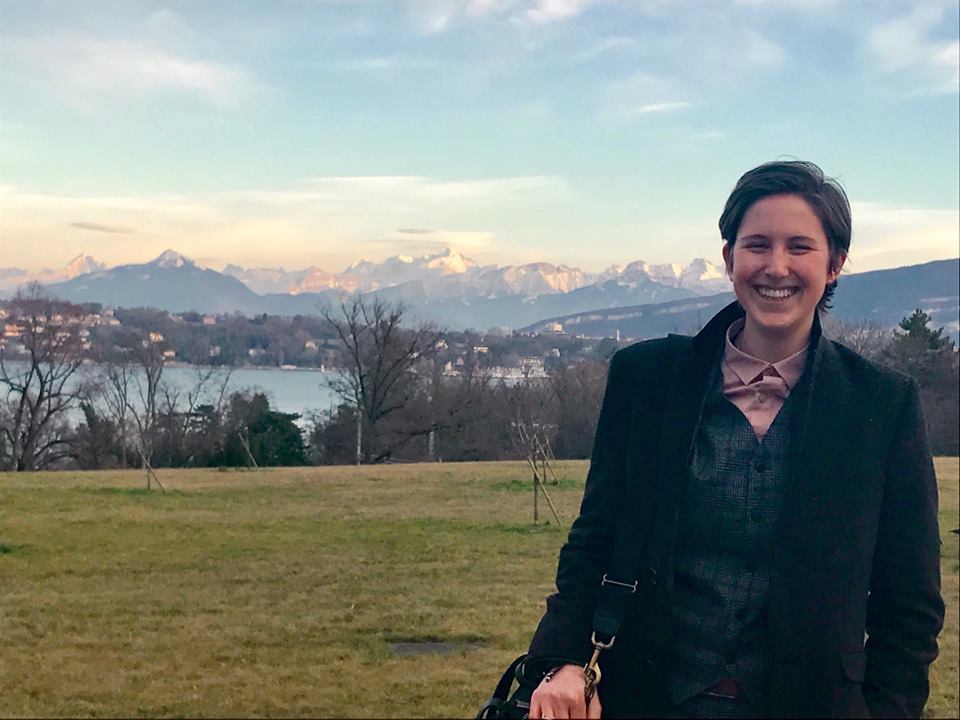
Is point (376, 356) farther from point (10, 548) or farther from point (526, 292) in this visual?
point (526, 292)

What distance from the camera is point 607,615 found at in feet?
4.58

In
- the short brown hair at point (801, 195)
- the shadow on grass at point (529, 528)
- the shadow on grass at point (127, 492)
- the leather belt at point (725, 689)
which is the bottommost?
the shadow on grass at point (529, 528)

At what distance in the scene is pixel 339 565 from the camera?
29.7 ft

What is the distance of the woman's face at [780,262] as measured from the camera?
1.37 m

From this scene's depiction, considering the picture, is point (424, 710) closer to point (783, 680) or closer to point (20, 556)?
point (783, 680)

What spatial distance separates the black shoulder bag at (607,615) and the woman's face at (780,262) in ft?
1.26

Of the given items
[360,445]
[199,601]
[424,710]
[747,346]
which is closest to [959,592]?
[424,710]

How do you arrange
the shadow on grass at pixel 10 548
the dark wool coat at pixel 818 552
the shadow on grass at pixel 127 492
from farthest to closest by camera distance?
the shadow on grass at pixel 127 492, the shadow on grass at pixel 10 548, the dark wool coat at pixel 818 552

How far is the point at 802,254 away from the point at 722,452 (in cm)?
32

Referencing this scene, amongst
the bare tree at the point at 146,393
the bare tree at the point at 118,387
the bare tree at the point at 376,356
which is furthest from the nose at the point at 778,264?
the bare tree at the point at 376,356

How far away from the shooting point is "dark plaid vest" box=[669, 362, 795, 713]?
4.39 feet

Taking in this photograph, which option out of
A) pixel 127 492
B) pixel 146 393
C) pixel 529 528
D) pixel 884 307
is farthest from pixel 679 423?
pixel 884 307

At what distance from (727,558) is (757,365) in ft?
1.01

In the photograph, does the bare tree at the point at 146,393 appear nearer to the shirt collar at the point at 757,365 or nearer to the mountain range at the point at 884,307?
the shirt collar at the point at 757,365
